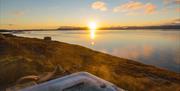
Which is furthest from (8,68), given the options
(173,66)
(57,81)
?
(173,66)

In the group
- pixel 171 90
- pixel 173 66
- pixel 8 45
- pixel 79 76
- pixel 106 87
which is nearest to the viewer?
pixel 106 87

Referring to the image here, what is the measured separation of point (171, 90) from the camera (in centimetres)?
1048

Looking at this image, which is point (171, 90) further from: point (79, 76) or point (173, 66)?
point (173, 66)

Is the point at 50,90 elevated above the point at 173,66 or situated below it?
above

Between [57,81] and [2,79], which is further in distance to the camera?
[2,79]

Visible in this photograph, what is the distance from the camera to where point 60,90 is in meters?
4.15

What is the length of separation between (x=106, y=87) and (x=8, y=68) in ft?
18.7

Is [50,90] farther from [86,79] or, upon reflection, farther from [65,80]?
[86,79]

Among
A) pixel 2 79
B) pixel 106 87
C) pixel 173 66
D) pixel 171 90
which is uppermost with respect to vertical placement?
pixel 106 87

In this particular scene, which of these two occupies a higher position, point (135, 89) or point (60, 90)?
point (60, 90)

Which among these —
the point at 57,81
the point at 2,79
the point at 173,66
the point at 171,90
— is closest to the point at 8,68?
the point at 2,79

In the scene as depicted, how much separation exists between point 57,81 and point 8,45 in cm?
1306

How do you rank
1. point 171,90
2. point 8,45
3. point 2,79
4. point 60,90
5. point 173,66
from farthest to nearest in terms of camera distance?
point 173,66
point 8,45
point 171,90
point 2,79
point 60,90

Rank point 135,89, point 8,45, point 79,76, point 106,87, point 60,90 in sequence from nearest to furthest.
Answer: point 60,90, point 106,87, point 79,76, point 135,89, point 8,45
